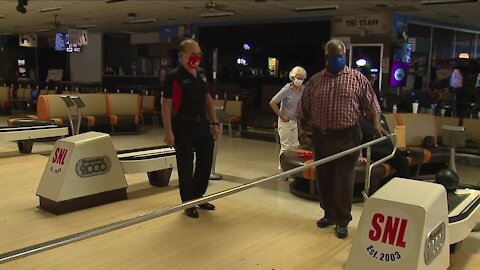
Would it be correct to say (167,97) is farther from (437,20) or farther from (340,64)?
(437,20)

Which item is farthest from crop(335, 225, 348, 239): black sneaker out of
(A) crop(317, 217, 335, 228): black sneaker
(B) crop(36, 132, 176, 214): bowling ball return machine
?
(B) crop(36, 132, 176, 214): bowling ball return machine

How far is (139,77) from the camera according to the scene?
18.2 meters

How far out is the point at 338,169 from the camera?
3742 mm

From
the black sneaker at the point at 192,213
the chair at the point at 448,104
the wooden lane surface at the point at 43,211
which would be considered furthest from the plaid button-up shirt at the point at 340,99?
the chair at the point at 448,104

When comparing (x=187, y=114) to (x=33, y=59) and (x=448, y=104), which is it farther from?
(x=33, y=59)

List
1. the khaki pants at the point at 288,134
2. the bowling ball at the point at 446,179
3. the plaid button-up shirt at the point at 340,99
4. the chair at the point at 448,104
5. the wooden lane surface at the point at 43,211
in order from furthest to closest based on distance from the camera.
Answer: the chair at the point at 448,104 → the khaki pants at the point at 288,134 → the bowling ball at the point at 446,179 → the wooden lane surface at the point at 43,211 → the plaid button-up shirt at the point at 340,99

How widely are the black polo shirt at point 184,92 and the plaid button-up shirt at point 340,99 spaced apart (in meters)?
0.99

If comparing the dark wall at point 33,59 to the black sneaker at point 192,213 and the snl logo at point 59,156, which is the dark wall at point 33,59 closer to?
the snl logo at point 59,156

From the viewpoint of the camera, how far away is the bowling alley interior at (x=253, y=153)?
314cm

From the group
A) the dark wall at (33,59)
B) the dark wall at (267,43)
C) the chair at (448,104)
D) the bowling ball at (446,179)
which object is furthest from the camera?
the dark wall at (33,59)

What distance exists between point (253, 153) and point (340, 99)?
475 centimetres

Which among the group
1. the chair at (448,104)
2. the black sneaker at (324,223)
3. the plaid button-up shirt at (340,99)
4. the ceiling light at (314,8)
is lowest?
the black sneaker at (324,223)

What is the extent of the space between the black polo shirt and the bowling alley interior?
0.02 metres

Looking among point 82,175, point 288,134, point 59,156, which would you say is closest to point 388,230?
point 82,175
